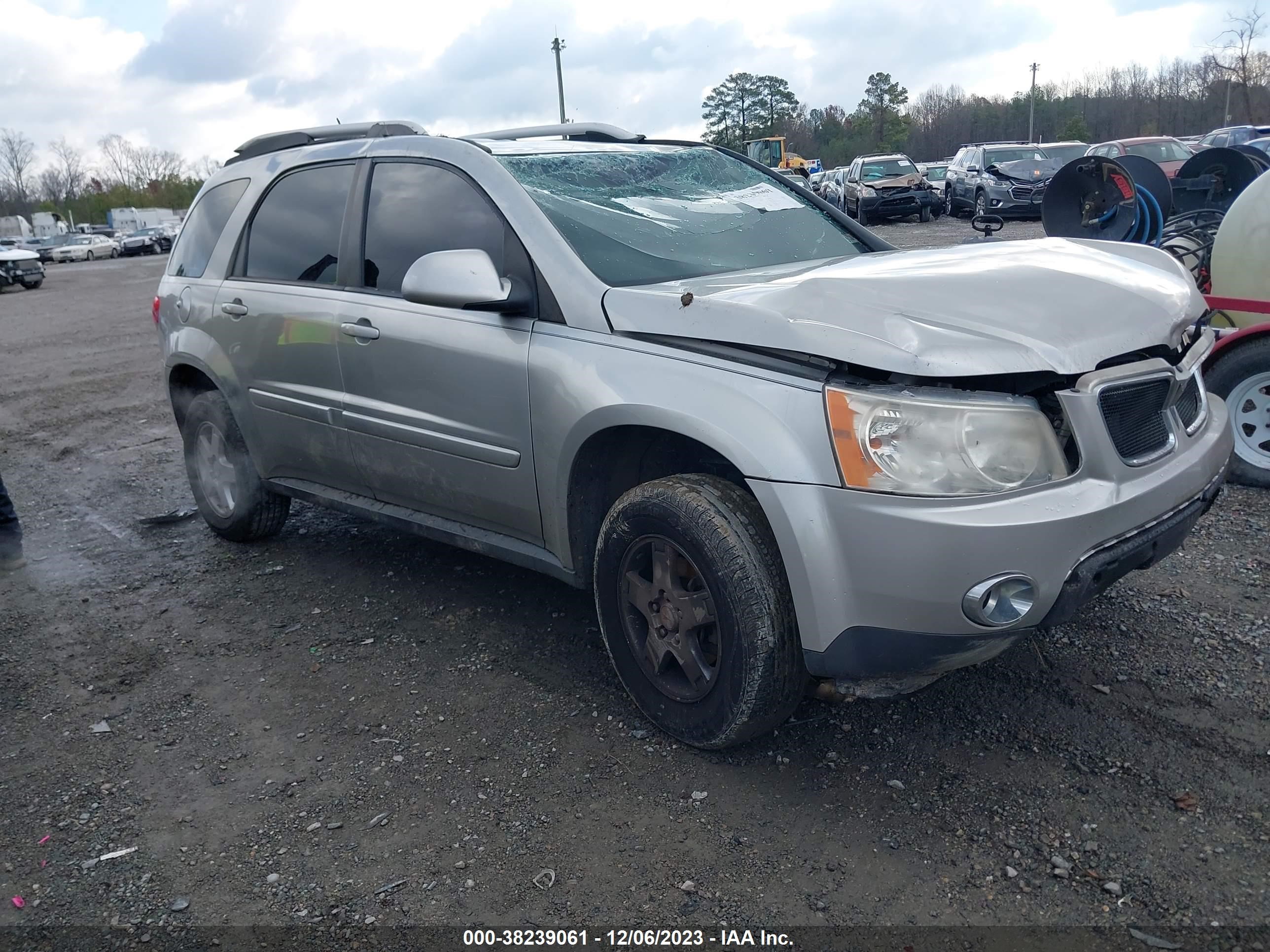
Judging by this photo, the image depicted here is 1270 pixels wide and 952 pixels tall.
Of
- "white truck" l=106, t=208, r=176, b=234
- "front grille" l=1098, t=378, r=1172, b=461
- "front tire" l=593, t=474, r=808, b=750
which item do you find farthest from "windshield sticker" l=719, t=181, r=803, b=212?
"white truck" l=106, t=208, r=176, b=234

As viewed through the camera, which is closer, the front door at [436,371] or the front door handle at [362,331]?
the front door at [436,371]

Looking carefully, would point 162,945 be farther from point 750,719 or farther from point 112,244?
point 112,244

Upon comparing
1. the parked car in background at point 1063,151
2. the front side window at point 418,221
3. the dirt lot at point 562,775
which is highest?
the parked car in background at point 1063,151

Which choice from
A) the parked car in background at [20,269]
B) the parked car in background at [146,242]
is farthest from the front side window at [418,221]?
the parked car in background at [146,242]

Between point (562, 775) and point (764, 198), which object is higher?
point (764, 198)

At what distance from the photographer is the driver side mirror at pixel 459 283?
10.7ft

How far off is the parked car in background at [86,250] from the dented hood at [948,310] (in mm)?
57702

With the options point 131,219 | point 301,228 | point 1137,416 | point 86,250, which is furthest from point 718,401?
point 131,219

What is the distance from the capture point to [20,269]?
27812 mm

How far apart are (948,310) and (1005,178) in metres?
22.3

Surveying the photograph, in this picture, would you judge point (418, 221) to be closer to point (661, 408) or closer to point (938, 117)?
point (661, 408)

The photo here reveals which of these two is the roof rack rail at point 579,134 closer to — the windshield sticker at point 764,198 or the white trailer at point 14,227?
the windshield sticker at point 764,198

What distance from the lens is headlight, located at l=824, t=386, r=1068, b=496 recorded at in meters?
2.55

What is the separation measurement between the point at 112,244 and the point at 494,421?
59508mm
